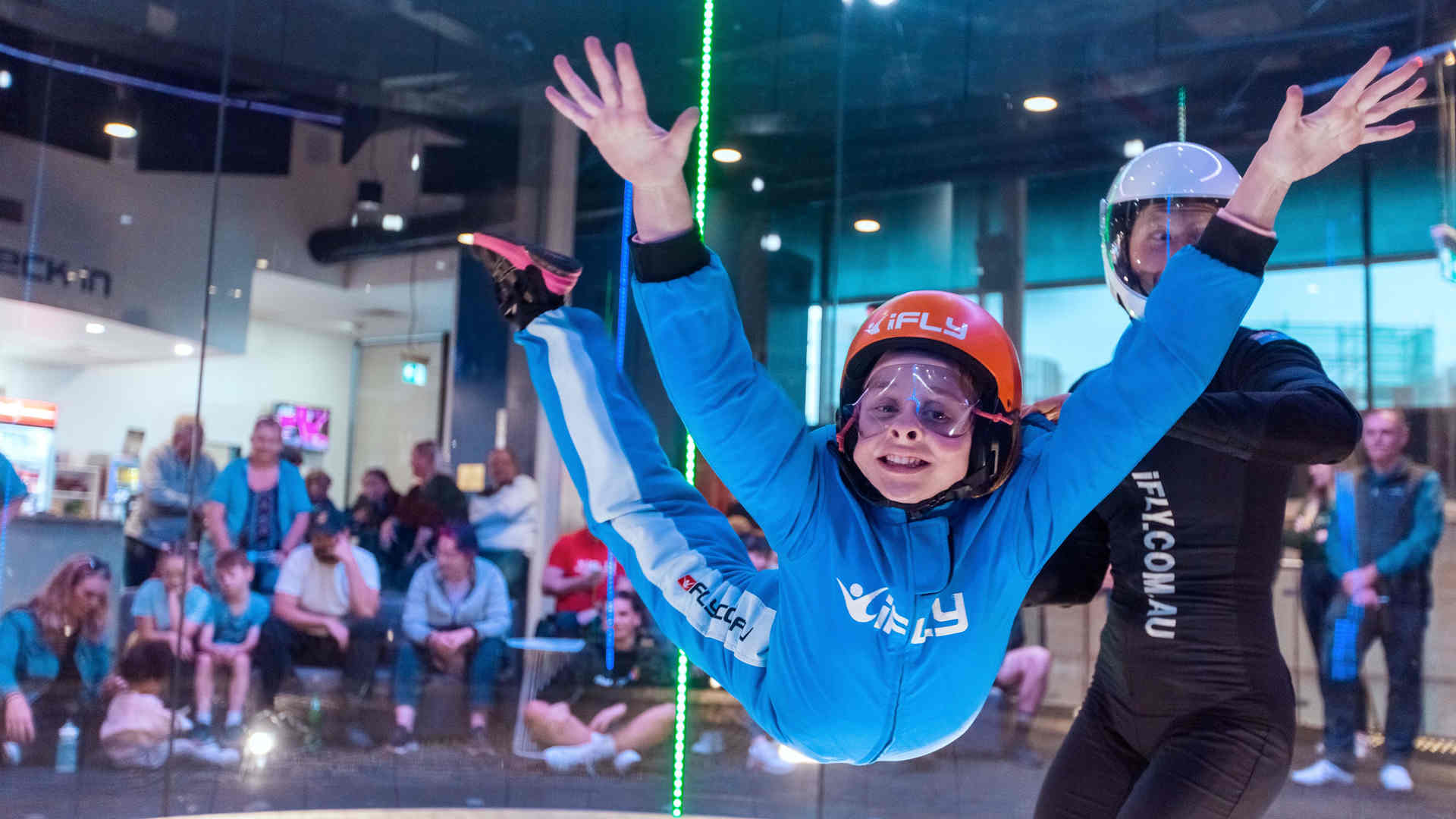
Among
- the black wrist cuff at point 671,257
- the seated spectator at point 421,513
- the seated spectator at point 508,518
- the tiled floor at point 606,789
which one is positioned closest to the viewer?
the black wrist cuff at point 671,257

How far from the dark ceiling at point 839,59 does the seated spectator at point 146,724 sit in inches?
92.4

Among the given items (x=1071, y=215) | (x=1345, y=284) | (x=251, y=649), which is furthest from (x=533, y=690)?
(x=1345, y=284)

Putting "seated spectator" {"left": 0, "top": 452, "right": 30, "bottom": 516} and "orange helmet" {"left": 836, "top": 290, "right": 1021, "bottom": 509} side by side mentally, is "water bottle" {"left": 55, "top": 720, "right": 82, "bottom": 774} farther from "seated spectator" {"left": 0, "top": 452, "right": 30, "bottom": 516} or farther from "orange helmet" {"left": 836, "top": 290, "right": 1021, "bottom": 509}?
"orange helmet" {"left": 836, "top": 290, "right": 1021, "bottom": 509}

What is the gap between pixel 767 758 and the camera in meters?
4.38

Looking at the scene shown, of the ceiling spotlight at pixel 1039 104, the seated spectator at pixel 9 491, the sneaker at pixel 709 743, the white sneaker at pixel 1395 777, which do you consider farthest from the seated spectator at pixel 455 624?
the white sneaker at pixel 1395 777

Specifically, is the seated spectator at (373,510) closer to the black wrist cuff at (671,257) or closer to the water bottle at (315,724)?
the water bottle at (315,724)

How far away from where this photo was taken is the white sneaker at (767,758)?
432 centimetres

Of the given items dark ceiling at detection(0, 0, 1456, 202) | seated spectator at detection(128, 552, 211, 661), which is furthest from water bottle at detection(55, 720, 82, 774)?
dark ceiling at detection(0, 0, 1456, 202)

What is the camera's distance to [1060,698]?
4.71 metres

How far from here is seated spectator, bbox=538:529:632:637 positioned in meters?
4.87

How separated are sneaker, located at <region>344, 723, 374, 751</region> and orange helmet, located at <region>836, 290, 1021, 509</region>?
3.60 meters

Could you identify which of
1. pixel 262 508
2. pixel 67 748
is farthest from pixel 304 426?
pixel 67 748

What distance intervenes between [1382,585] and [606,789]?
3.15m

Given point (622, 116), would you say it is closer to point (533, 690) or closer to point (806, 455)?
point (806, 455)
